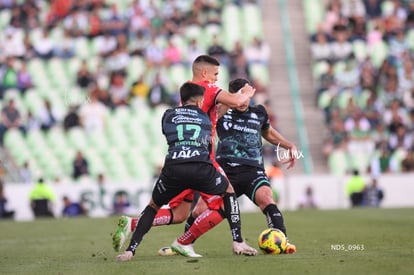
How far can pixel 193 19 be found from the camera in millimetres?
33500

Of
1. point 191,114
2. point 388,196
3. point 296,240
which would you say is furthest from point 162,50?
point 191,114

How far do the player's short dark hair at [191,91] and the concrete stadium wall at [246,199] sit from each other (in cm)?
1564

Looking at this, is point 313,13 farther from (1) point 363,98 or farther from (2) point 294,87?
(1) point 363,98

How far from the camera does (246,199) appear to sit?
27.7 metres

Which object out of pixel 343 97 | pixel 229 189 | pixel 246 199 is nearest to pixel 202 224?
pixel 229 189

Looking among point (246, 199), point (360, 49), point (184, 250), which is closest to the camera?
point (184, 250)

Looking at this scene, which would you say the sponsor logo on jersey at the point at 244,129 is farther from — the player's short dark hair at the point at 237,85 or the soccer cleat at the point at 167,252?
the soccer cleat at the point at 167,252

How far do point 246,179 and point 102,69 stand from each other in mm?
19484

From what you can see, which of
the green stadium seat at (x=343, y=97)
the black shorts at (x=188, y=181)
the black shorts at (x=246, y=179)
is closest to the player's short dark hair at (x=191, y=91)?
the black shorts at (x=188, y=181)

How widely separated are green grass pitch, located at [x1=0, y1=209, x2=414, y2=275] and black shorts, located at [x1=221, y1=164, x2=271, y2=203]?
0.79 meters

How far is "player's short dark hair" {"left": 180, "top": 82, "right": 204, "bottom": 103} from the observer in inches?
442

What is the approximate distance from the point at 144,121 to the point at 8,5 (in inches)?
311

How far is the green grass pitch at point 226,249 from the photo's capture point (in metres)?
10.1

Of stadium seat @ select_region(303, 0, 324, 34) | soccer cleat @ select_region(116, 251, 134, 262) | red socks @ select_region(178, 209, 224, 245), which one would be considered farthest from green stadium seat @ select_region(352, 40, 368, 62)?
soccer cleat @ select_region(116, 251, 134, 262)
